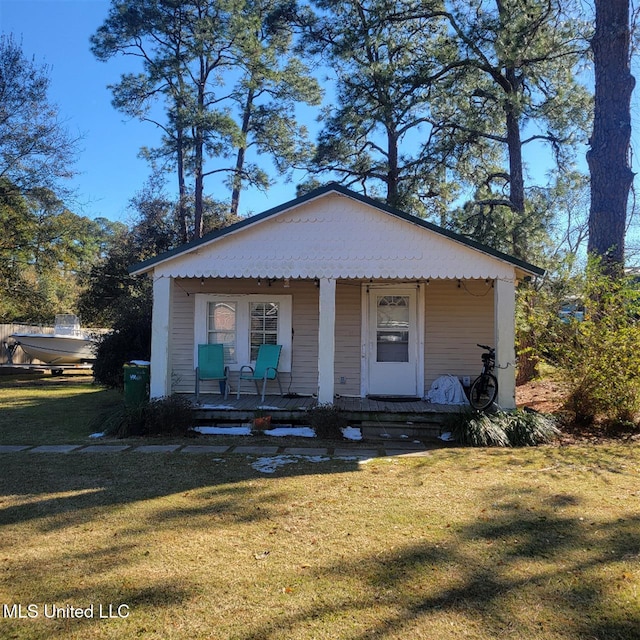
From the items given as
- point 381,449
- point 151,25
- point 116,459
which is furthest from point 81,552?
point 151,25

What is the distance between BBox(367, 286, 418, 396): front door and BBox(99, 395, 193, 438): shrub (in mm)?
3658

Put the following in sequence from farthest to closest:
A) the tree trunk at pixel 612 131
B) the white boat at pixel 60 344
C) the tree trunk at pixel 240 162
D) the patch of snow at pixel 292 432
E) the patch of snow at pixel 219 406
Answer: the tree trunk at pixel 240 162
the white boat at pixel 60 344
the tree trunk at pixel 612 131
the patch of snow at pixel 219 406
the patch of snow at pixel 292 432

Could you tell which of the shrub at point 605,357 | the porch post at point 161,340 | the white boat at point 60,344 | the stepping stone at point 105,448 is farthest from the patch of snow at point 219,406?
the white boat at point 60,344

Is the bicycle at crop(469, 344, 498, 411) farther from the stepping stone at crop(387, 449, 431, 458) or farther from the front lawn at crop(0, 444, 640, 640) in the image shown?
the front lawn at crop(0, 444, 640, 640)

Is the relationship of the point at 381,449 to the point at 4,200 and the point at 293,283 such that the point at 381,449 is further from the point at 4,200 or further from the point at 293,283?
the point at 4,200

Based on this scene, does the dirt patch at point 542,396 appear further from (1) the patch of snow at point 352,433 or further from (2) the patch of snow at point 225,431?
(2) the patch of snow at point 225,431

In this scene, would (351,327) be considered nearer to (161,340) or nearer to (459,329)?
(459,329)

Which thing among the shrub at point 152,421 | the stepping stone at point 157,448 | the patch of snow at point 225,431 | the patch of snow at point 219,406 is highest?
the patch of snow at point 219,406

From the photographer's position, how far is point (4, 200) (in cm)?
1681

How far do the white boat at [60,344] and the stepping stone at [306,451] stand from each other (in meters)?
15.1

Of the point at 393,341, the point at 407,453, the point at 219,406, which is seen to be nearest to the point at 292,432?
the point at 219,406

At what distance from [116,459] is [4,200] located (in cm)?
1477

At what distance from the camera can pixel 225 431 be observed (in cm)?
764

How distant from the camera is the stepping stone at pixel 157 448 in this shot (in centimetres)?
644
